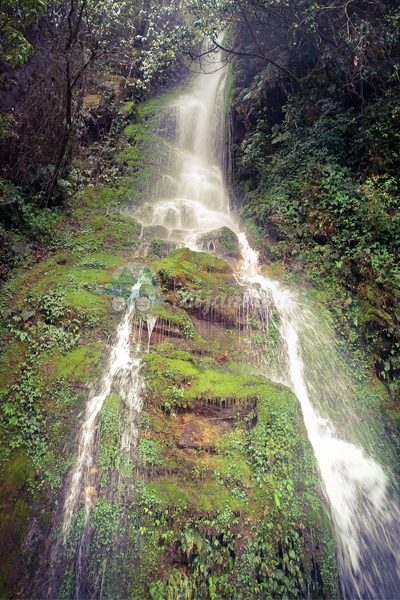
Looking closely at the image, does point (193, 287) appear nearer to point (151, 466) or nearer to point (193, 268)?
point (193, 268)

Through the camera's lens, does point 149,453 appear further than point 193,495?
Yes

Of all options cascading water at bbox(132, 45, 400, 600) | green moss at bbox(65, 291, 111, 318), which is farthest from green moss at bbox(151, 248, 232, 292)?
green moss at bbox(65, 291, 111, 318)

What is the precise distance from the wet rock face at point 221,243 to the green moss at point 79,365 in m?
5.40

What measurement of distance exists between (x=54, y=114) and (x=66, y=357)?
8363mm

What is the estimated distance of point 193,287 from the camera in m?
7.85

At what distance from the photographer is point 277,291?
892cm

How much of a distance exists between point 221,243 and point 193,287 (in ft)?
10.1

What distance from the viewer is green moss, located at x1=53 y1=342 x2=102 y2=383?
587cm

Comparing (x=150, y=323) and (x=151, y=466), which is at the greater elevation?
(x=150, y=323)

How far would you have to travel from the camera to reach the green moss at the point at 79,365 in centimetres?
587

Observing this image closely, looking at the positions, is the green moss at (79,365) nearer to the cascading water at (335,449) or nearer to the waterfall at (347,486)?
the cascading water at (335,449)

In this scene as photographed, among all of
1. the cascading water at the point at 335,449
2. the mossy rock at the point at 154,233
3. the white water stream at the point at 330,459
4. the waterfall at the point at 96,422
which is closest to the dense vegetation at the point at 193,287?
the waterfall at the point at 96,422

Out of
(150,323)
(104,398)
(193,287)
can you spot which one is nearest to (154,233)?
(193,287)

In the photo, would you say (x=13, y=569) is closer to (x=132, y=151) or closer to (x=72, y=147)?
(x=72, y=147)
